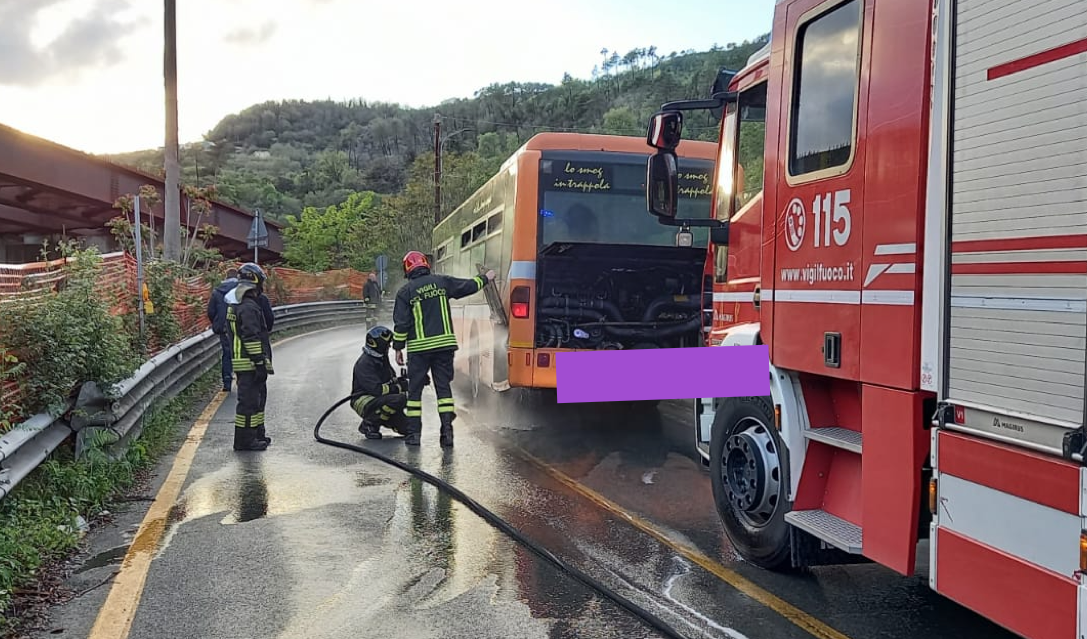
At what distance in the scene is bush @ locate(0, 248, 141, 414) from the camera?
245 inches

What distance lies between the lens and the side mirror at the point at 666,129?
499cm

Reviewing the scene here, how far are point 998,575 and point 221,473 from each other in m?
6.07

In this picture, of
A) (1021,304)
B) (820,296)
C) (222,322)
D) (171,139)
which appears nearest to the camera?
(1021,304)

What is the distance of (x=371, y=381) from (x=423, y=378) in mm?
708

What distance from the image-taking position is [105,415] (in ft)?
22.3

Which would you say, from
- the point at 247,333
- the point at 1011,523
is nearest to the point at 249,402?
the point at 247,333

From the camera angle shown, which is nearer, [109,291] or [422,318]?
[422,318]

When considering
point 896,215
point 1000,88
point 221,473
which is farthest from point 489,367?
point 1000,88

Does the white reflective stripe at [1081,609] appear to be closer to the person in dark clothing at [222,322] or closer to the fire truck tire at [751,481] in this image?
the fire truck tire at [751,481]

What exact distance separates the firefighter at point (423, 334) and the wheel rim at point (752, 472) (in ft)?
13.4

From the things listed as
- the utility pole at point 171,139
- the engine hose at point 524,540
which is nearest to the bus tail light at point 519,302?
the engine hose at point 524,540

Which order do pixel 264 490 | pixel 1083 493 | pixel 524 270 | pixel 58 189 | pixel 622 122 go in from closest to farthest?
pixel 1083 493 < pixel 264 490 < pixel 524 270 < pixel 58 189 < pixel 622 122

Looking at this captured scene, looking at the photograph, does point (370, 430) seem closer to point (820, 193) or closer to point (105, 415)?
point (105, 415)

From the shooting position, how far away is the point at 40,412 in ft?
19.9
